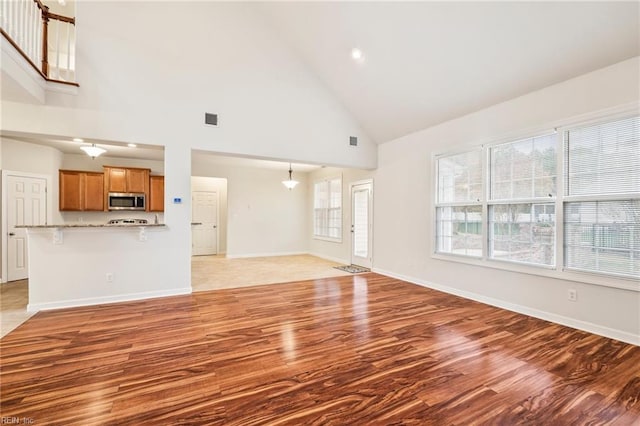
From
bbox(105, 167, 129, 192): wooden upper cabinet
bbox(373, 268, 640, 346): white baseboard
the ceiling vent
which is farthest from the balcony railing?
bbox(373, 268, 640, 346): white baseboard

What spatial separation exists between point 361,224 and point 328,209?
1.73 metres

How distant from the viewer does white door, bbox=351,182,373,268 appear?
662 centimetres

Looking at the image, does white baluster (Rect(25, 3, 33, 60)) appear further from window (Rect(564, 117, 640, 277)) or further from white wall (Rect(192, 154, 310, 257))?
window (Rect(564, 117, 640, 277))

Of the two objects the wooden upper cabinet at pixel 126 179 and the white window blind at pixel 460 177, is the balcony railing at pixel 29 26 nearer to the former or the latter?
the wooden upper cabinet at pixel 126 179

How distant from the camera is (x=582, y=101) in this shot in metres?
3.22

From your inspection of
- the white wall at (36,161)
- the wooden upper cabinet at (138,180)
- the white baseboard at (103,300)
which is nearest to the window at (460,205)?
the white baseboard at (103,300)

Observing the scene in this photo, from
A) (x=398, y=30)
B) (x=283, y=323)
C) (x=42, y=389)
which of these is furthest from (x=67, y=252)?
(x=398, y=30)

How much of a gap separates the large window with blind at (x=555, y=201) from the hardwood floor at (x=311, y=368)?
34.1 inches

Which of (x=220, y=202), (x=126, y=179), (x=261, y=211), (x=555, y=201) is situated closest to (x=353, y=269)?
(x=261, y=211)

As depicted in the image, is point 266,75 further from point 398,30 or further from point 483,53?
point 483,53

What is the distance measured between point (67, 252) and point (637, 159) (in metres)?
6.93

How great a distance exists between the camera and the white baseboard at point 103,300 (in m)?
3.74

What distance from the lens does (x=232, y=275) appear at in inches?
234

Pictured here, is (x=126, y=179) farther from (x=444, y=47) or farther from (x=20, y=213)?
(x=444, y=47)
